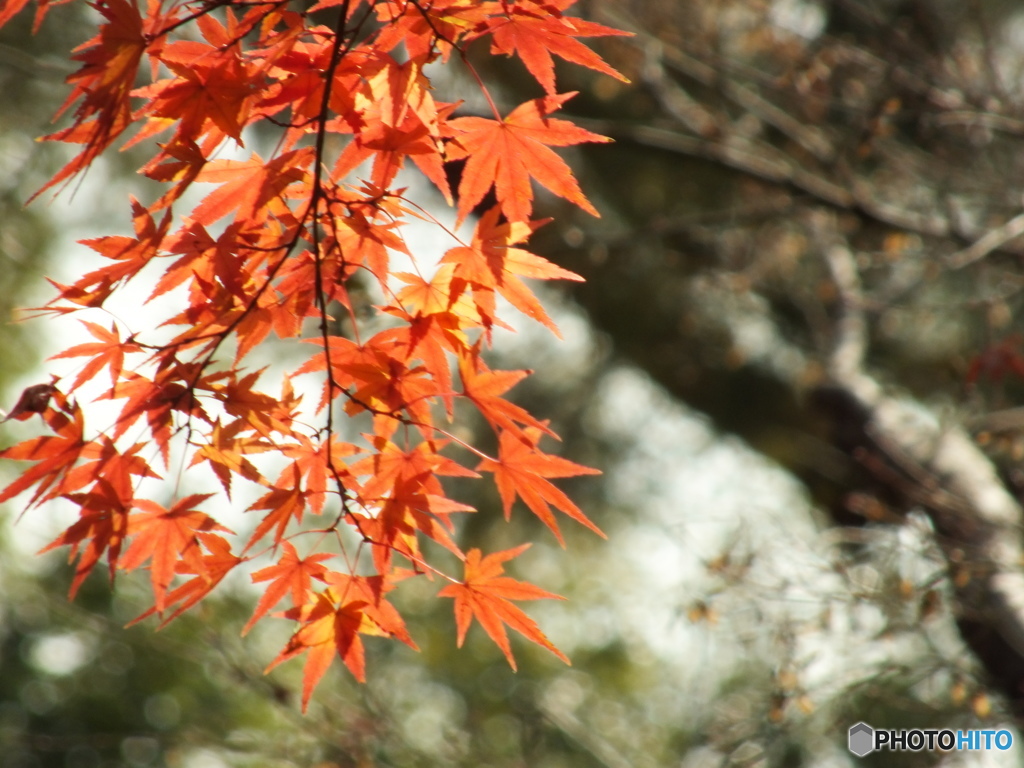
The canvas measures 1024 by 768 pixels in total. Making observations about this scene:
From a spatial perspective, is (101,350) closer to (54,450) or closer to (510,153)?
(54,450)

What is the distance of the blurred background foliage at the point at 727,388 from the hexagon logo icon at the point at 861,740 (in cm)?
9

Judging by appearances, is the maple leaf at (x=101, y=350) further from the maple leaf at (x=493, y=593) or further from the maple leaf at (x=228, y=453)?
the maple leaf at (x=493, y=593)

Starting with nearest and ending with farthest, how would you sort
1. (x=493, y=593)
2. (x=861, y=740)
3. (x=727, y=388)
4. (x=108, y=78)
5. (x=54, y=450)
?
1. (x=108, y=78)
2. (x=54, y=450)
3. (x=493, y=593)
4. (x=861, y=740)
5. (x=727, y=388)

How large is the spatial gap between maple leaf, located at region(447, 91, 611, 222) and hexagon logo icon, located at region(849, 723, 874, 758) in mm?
2148

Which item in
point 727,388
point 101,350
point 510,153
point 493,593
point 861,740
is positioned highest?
point 510,153

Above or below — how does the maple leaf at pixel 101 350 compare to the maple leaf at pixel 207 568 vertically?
above

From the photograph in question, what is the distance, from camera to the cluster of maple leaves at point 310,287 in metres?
0.88

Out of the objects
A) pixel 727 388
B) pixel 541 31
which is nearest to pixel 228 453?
pixel 541 31

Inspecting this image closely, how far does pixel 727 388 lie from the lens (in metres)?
4.43

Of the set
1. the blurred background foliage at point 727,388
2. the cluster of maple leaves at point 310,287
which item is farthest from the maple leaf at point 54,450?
the blurred background foliage at point 727,388

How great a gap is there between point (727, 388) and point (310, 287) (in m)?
3.69

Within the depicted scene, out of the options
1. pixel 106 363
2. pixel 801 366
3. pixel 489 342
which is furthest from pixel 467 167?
pixel 801 366

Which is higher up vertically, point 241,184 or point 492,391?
point 241,184

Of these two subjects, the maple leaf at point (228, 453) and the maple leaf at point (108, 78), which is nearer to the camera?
the maple leaf at point (108, 78)
